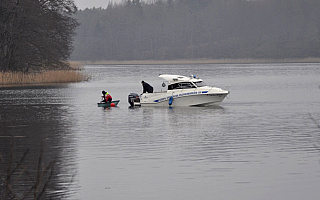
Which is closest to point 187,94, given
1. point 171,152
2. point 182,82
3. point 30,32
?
point 182,82

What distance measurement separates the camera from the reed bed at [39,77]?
70.4m

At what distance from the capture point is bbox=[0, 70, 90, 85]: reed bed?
70444 millimetres

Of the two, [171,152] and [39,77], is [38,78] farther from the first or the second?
[171,152]

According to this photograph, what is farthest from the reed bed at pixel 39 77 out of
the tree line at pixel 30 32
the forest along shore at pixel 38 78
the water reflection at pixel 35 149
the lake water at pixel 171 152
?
the lake water at pixel 171 152

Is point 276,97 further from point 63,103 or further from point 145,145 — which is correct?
point 145,145

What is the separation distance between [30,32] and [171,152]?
183 ft

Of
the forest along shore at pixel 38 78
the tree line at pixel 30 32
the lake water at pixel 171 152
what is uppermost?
the tree line at pixel 30 32

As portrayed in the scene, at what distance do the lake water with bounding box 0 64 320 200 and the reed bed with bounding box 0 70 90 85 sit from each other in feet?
105

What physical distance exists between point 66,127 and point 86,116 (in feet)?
21.4

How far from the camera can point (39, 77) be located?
74375mm

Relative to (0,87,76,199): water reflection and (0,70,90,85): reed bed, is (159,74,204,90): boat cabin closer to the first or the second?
(0,87,76,199): water reflection

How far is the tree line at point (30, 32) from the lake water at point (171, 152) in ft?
108

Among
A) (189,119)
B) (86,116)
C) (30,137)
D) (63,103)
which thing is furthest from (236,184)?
(63,103)

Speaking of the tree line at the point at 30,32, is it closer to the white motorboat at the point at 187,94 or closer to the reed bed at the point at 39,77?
the reed bed at the point at 39,77
